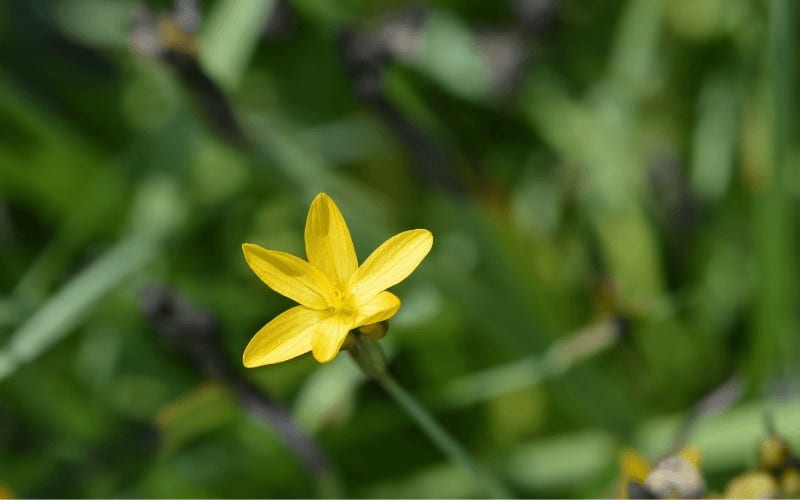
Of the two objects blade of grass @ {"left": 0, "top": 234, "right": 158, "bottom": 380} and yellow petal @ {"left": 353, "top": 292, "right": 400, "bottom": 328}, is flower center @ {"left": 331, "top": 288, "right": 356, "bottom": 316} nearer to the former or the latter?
yellow petal @ {"left": 353, "top": 292, "right": 400, "bottom": 328}

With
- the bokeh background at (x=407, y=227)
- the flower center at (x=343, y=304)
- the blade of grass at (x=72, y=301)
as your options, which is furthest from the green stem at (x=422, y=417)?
the blade of grass at (x=72, y=301)

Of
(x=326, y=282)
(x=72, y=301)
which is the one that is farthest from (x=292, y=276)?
(x=72, y=301)

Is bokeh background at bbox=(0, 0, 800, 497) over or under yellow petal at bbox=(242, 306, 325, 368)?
over

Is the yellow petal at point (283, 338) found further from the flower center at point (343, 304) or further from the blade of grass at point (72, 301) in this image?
the blade of grass at point (72, 301)

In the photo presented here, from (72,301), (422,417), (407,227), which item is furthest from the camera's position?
(407,227)

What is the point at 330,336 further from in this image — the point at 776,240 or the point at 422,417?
the point at 776,240

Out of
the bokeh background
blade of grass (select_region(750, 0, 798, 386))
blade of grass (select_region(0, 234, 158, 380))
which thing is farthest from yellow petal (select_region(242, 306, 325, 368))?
blade of grass (select_region(750, 0, 798, 386))

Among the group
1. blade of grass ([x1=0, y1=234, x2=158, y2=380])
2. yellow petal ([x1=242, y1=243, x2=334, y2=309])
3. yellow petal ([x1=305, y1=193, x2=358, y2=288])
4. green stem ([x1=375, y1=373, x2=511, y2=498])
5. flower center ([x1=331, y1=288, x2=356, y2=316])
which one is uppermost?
blade of grass ([x1=0, y1=234, x2=158, y2=380])
